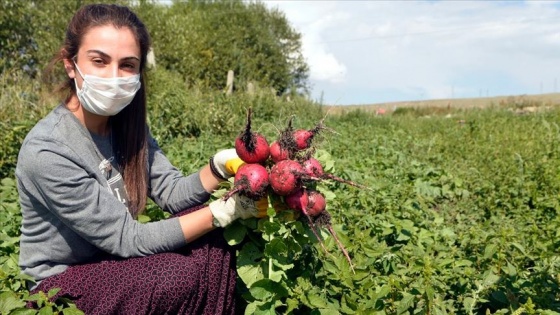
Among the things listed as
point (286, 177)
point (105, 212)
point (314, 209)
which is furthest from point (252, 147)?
point (105, 212)

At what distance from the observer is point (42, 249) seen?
2.11 m

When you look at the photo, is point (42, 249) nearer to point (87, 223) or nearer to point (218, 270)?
point (87, 223)

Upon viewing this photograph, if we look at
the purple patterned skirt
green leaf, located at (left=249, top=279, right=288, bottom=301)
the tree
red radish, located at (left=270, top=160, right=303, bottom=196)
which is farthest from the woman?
the tree

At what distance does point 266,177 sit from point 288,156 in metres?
0.14

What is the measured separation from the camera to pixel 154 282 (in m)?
1.99

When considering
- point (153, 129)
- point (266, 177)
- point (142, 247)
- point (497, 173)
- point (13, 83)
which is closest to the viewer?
point (266, 177)

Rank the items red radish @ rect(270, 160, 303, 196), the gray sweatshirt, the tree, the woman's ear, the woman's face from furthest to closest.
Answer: the tree, the woman's ear, the woman's face, the gray sweatshirt, red radish @ rect(270, 160, 303, 196)

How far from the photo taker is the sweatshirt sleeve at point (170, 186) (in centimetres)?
249

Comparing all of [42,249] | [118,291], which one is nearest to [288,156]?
[118,291]

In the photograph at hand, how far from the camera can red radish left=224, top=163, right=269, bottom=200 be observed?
74.4 inches

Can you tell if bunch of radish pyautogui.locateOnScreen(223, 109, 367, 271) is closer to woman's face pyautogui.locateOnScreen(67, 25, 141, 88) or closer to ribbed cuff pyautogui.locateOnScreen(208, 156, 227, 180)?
ribbed cuff pyautogui.locateOnScreen(208, 156, 227, 180)

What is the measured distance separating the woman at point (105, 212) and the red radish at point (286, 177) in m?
0.11

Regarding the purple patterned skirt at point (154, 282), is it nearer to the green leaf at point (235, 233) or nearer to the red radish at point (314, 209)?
the green leaf at point (235, 233)

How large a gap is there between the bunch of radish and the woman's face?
604 millimetres
